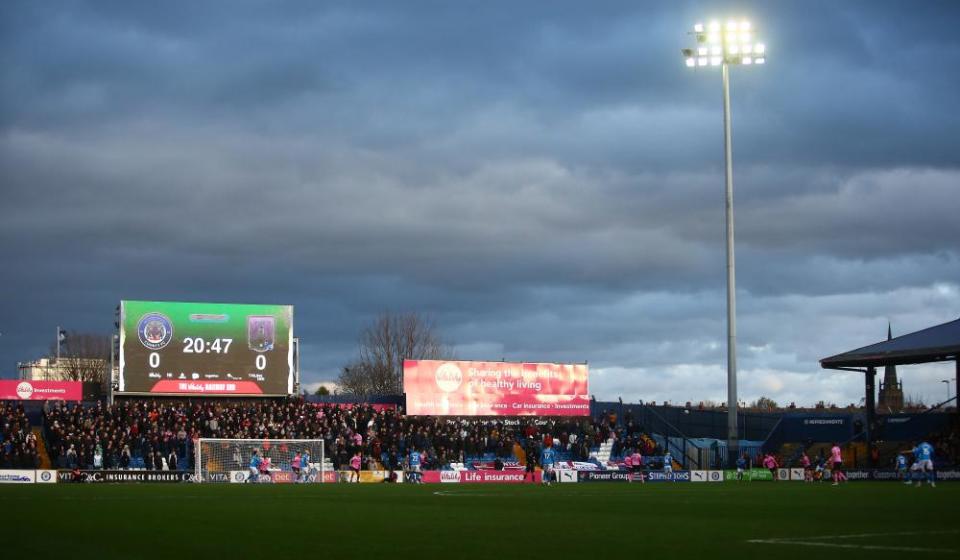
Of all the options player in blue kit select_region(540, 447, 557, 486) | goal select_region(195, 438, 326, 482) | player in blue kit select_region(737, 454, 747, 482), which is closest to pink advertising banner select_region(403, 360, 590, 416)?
player in blue kit select_region(540, 447, 557, 486)

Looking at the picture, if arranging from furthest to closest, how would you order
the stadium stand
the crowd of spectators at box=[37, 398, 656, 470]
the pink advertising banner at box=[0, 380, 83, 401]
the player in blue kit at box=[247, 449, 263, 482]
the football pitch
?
the pink advertising banner at box=[0, 380, 83, 401]
the crowd of spectators at box=[37, 398, 656, 470]
the stadium stand
the player in blue kit at box=[247, 449, 263, 482]
the football pitch

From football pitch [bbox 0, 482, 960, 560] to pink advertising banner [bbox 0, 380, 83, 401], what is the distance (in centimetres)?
4058

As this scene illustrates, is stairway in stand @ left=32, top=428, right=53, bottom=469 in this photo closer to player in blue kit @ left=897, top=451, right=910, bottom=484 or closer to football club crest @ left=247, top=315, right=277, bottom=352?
football club crest @ left=247, top=315, right=277, bottom=352

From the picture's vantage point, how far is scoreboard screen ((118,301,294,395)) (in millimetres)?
65188

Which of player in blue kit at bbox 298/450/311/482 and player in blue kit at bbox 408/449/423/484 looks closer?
player in blue kit at bbox 298/450/311/482

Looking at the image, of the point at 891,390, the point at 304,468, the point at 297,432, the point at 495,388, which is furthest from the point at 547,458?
the point at 891,390

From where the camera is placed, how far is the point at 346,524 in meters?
20.5

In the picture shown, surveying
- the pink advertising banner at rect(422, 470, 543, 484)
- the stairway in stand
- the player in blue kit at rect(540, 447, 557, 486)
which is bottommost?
the pink advertising banner at rect(422, 470, 543, 484)

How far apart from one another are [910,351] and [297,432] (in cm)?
3348

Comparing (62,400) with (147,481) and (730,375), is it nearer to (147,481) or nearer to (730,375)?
(147,481)

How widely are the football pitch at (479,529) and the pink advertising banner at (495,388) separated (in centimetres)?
4481

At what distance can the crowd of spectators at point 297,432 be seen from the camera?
187 feet


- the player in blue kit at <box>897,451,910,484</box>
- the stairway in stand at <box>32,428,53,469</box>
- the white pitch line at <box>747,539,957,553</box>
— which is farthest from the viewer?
the player in blue kit at <box>897,451,910,484</box>

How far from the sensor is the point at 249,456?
5753cm
